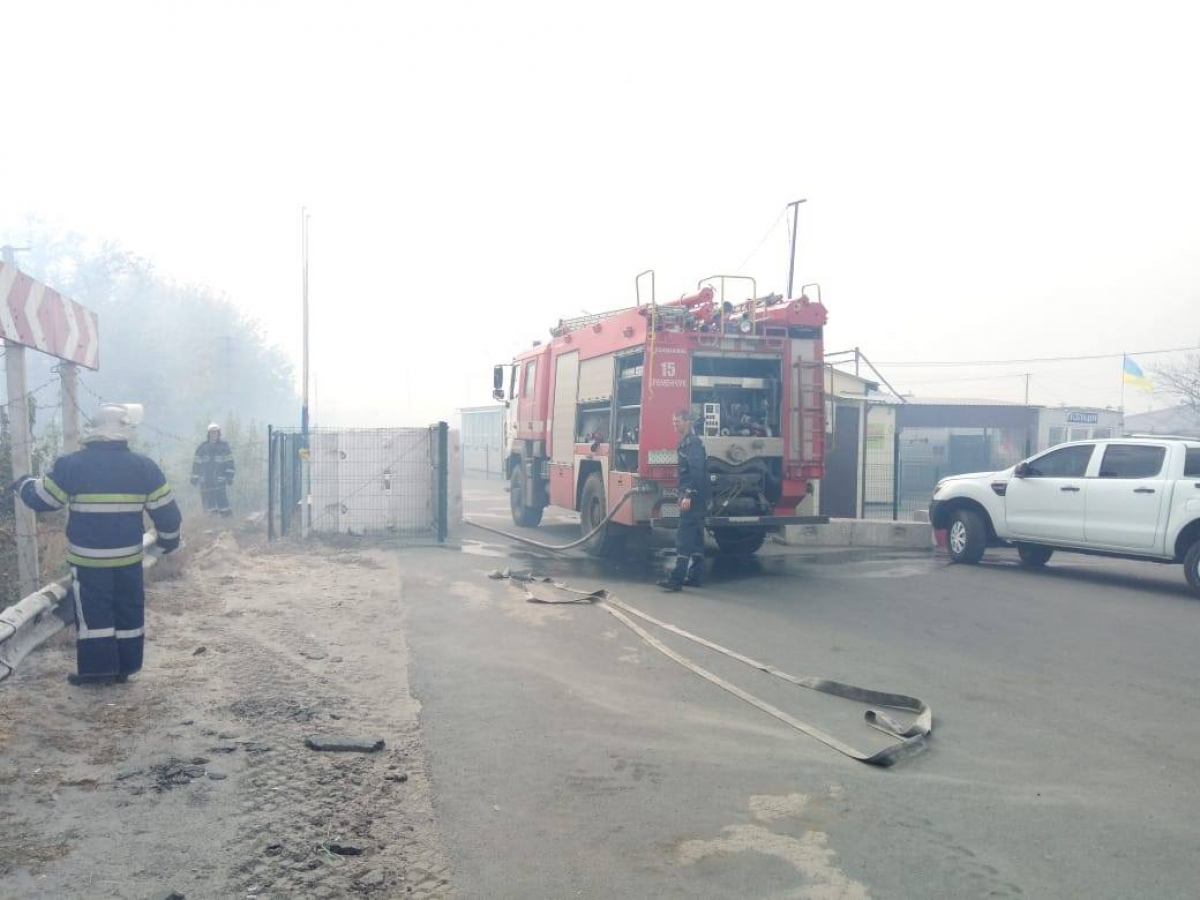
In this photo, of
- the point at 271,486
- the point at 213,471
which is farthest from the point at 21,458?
the point at 213,471

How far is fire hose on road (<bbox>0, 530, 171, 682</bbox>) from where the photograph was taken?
225 inches

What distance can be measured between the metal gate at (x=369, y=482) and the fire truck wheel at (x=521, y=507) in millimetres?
2320

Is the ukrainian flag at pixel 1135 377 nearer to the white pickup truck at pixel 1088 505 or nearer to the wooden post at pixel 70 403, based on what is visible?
the white pickup truck at pixel 1088 505

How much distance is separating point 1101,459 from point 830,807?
8582 mm

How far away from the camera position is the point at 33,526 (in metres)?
6.78

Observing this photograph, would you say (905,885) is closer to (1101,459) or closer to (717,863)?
(717,863)

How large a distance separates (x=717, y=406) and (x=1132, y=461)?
4863 millimetres

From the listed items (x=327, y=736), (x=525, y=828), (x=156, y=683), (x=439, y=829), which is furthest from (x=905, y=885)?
(x=156, y=683)

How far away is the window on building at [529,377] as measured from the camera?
54.6 ft

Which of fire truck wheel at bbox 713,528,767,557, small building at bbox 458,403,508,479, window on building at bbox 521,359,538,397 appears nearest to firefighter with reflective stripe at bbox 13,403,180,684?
fire truck wheel at bbox 713,528,767,557

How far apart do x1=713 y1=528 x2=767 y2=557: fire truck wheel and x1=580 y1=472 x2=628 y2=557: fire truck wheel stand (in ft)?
4.49

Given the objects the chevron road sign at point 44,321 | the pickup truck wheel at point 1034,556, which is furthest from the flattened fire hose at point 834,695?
the pickup truck wheel at point 1034,556

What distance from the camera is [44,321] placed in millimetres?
6609

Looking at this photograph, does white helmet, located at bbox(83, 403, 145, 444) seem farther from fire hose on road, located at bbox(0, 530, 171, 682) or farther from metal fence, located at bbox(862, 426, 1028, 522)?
metal fence, located at bbox(862, 426, 1028, 522)
